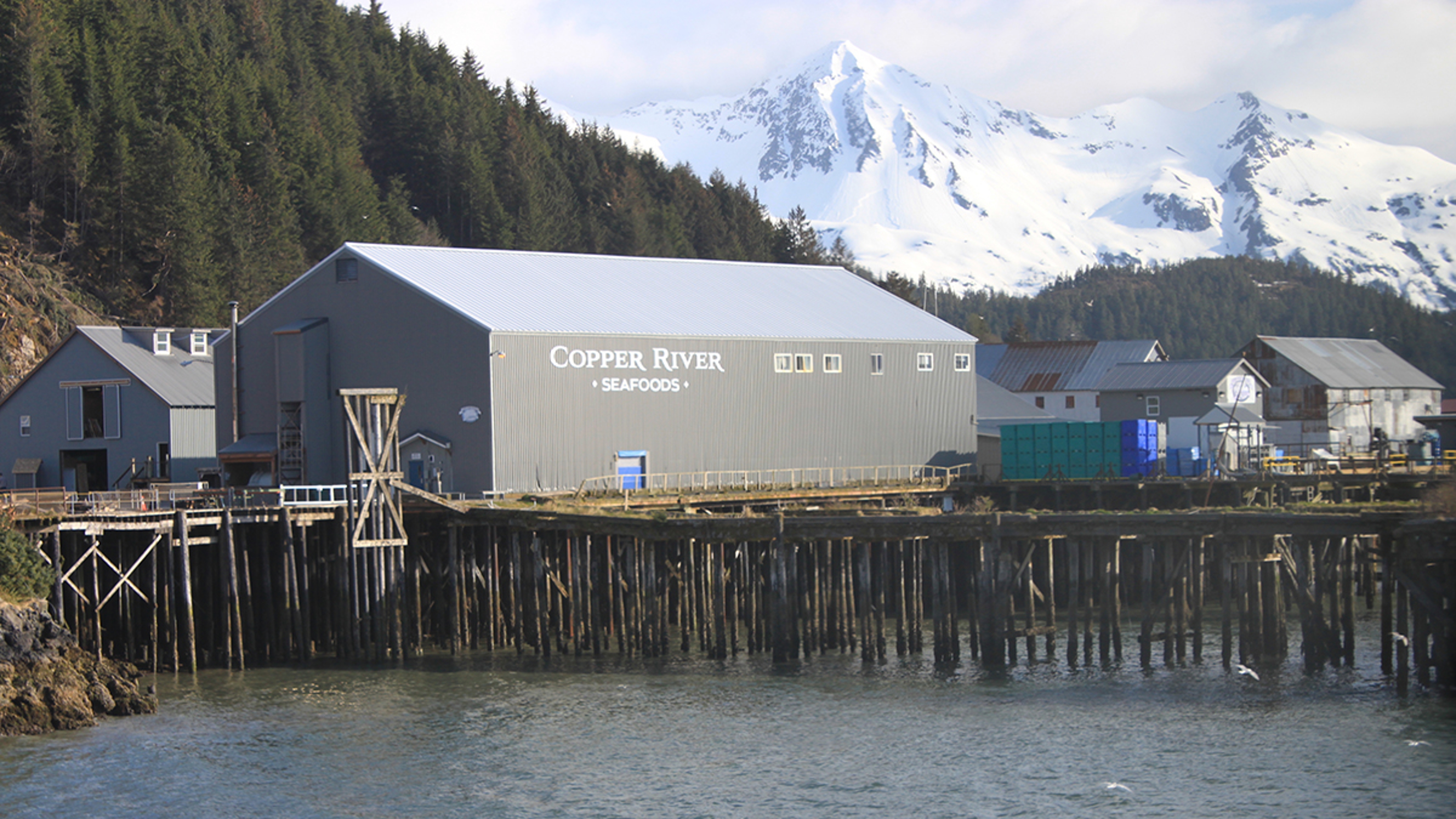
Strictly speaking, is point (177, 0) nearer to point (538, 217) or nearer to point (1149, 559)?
point (538, 217)

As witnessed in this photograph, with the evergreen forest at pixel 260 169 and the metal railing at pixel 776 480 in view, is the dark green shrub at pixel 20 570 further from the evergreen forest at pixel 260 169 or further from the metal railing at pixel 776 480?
the evergreen forest at pixel 260 169

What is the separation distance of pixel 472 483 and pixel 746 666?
15306 mm

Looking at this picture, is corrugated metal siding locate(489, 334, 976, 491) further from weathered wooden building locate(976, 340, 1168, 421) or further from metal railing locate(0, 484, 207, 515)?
weathered wooden building locate(976, 340, 1168, 421)

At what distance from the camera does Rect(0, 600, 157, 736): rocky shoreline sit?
3556 cm

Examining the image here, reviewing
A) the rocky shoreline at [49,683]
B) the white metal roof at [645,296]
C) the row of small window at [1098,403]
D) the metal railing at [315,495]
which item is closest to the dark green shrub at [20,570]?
the rocky shoreline at [49,683]

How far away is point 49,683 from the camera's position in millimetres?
36281

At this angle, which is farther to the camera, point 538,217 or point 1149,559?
point 538,217

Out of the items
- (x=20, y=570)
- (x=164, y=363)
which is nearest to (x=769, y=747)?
(x=20, y=570)

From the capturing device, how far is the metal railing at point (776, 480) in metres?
56.7

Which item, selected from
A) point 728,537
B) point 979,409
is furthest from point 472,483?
point 979,409

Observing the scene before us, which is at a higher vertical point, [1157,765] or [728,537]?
[728,537]

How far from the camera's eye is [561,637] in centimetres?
4794

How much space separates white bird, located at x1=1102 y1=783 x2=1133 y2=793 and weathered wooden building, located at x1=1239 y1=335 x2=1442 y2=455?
7987 centimetres

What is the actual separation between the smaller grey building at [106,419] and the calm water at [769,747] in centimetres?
2217
